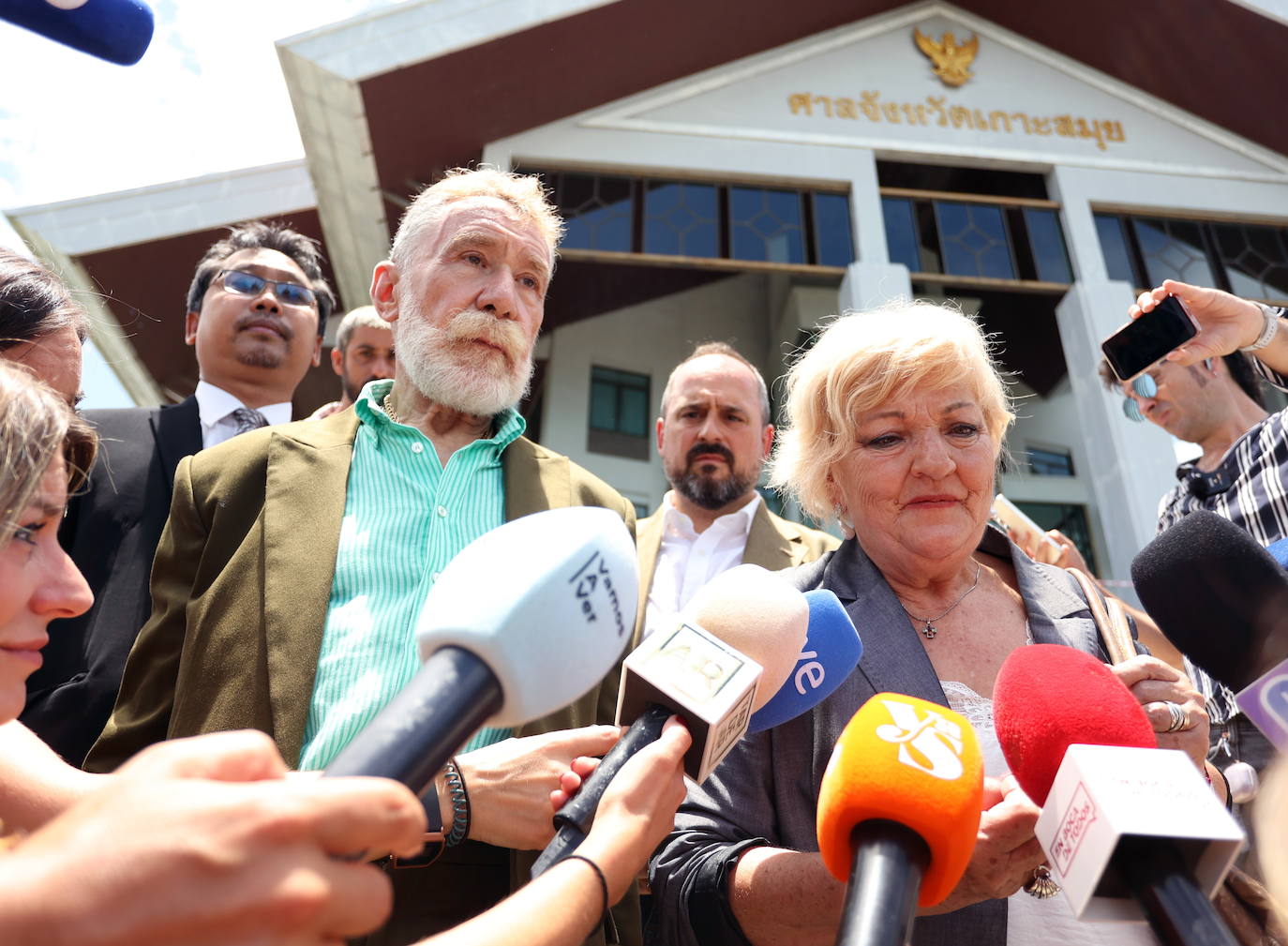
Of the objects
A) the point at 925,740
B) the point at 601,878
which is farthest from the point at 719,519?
the point at 601,878

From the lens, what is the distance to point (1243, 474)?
9.77 feet

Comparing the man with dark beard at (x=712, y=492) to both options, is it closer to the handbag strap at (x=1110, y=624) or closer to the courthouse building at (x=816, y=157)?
the handbag strap at (x=1110, y=624)

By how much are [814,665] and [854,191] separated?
917 cm

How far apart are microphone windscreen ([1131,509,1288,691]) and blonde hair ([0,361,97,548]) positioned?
1528 millimetres

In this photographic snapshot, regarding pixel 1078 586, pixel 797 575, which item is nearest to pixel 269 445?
pixel 797 575

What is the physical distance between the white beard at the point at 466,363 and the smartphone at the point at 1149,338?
1.63m

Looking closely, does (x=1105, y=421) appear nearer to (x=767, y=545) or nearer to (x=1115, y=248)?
(x=1115, y=248)

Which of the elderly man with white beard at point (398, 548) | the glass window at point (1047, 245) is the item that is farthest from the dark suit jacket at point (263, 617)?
the glass window at point (1047, 245)

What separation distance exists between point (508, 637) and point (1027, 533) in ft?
8.84

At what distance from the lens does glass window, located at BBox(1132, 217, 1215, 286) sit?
10125mm

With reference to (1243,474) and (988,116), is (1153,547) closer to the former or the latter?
(1243,474)

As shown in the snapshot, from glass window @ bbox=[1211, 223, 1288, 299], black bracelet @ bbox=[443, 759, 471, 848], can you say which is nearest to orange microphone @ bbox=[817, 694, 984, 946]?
black bracelet @ bbox=[443, 759, 471, 848]

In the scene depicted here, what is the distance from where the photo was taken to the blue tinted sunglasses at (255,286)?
138 inches

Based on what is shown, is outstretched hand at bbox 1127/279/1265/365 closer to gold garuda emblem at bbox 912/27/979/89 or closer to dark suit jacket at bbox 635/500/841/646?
dark suit jacket at bbox 635/500/841/646
